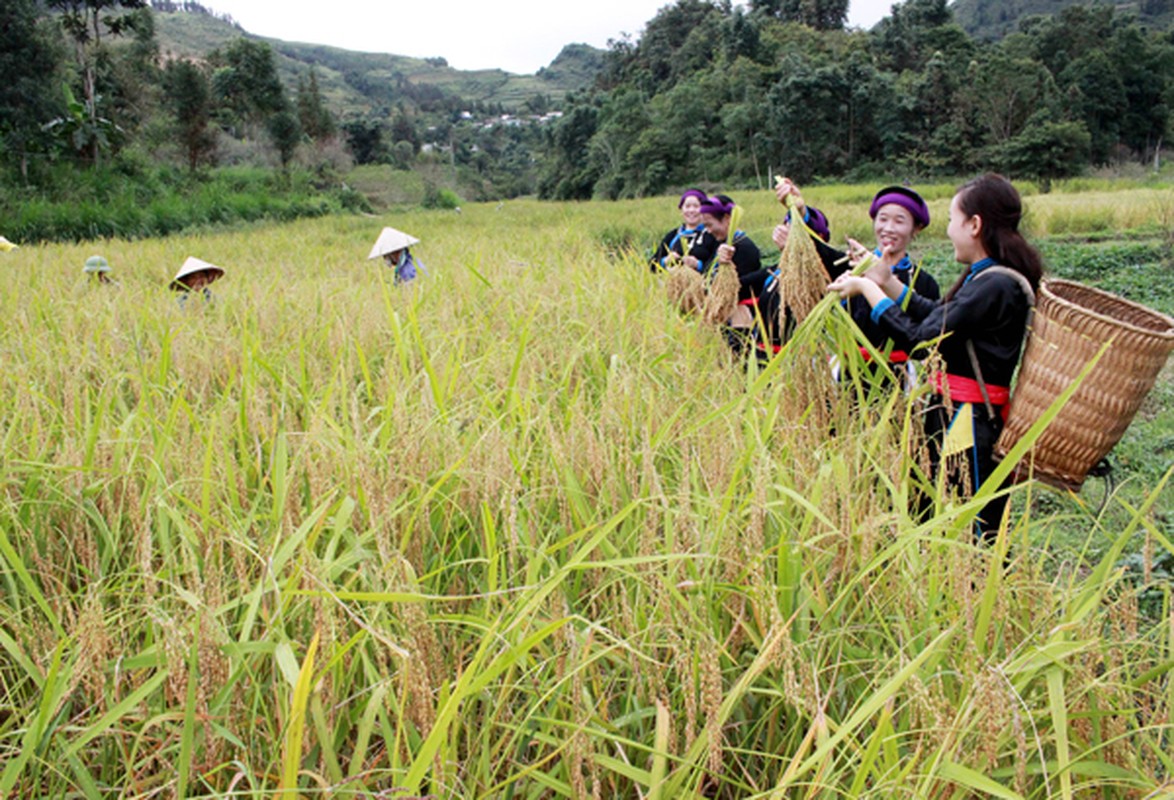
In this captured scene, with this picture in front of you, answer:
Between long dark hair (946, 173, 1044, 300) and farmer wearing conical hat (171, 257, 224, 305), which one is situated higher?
Result: long dark hair (946, 173, 1044, 300)

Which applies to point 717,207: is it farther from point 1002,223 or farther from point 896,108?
point 896,108

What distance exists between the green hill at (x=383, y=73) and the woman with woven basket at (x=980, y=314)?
8654 cm

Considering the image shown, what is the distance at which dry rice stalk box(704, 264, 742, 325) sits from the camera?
286 centimetres

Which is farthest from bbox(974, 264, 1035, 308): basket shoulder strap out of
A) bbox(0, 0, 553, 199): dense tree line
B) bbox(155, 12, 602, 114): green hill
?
bbox(155, 12, 602, 114): green hill

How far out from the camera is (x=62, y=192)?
16594mm

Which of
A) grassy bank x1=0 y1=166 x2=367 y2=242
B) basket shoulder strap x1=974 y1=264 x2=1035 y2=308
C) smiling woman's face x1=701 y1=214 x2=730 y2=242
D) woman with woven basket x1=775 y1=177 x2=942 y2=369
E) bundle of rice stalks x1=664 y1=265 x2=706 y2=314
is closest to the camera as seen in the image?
basket shoulder strap x1=974 y1=264 x2=1035 y2=308

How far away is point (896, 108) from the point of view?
35.3 meters

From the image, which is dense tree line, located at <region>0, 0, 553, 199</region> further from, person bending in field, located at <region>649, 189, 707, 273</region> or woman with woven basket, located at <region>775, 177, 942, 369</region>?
woman with woven basket, located at <region>775, 177, 942, 369</region>

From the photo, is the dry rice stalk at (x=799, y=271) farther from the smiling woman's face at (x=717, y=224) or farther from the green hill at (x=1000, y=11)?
the green hill at (x=1000, y=11)

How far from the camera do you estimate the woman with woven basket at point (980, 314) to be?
2049 mm

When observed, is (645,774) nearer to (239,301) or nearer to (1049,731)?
(1049,731)

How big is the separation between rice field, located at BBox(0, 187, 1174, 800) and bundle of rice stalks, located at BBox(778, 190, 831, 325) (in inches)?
4.7

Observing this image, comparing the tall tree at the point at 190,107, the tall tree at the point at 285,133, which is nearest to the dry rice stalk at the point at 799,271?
the tall tree at the point at 190,107

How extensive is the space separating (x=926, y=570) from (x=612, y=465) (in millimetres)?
600
